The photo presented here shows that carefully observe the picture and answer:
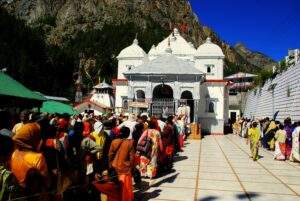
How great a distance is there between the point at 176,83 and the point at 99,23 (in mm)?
93864

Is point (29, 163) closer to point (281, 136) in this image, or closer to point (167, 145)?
point (167, 145)

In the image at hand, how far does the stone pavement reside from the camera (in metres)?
8.62

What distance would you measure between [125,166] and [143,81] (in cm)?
2507

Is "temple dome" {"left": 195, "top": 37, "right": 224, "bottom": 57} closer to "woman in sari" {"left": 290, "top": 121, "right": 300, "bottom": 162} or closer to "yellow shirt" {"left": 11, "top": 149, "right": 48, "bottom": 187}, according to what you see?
"woman in sari" {"left": 290, "top": 121, "right": 300, "bottom": 162}

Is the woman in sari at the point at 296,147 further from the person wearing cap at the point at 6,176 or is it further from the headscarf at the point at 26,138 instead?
the person wearing cap at the point at 6,176

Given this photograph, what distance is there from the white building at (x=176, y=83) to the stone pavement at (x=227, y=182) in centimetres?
1371

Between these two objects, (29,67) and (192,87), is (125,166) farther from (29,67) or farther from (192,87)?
(29,67)

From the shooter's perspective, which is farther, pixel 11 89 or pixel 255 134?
pixel 255 134

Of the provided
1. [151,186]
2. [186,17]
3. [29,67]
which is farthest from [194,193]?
[186,17]

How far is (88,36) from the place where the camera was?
107812 mm

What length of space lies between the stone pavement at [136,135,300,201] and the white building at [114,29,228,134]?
13.7m

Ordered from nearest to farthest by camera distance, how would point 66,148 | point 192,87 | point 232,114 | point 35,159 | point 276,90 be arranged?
point 35,159
point 66,148
point 276,90
point 192,87
point 232,114

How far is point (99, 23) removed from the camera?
12150cm

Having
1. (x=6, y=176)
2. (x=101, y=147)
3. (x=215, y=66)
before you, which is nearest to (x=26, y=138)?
(x=6, y=176)
